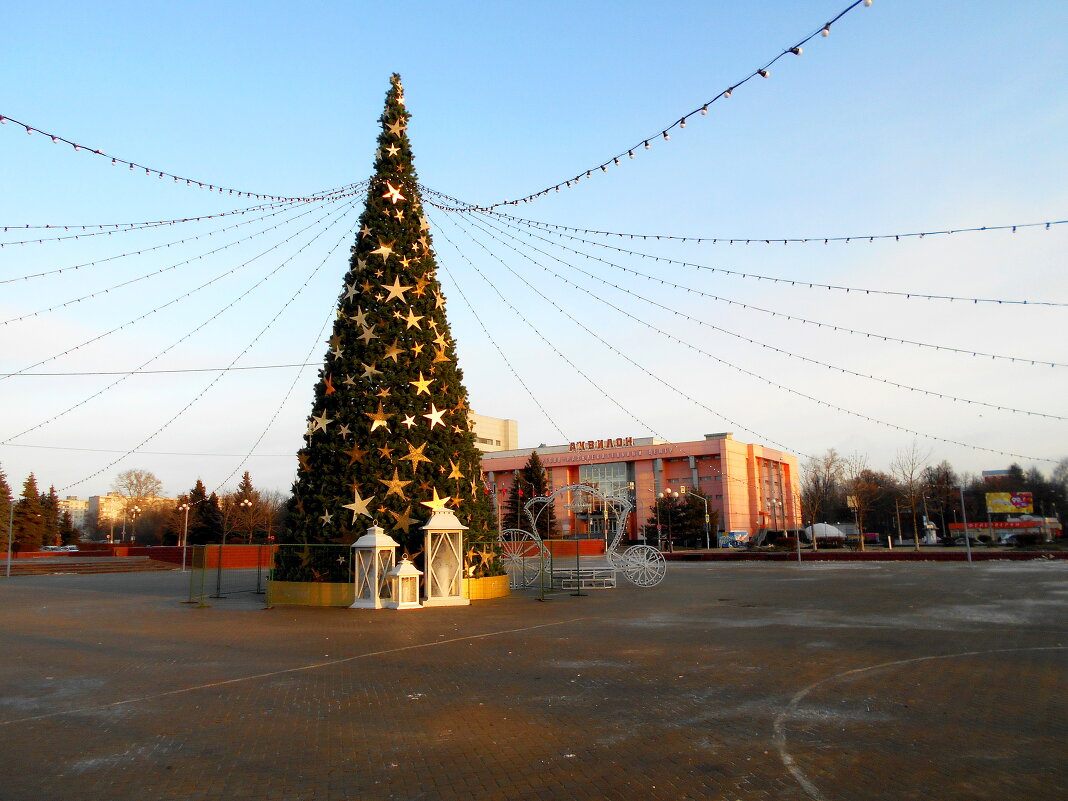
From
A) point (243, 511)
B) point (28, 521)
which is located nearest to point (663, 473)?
point (243, 511)

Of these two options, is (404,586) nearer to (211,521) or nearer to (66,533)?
(211,521)

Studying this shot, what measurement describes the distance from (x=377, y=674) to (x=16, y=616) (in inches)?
466

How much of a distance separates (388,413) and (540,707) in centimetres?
1112

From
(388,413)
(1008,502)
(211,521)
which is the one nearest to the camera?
(388,413)

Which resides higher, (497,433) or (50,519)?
(497,433)

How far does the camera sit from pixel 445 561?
17.0 m

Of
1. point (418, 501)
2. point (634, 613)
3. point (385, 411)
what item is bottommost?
point (634, 613)

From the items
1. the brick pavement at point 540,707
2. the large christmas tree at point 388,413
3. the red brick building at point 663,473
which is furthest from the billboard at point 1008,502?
the large christmas tree at point 388,413

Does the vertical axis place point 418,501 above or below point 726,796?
above

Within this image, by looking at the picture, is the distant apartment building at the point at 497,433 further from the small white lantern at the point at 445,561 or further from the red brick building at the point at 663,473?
the small white lantern at the point at 445,561

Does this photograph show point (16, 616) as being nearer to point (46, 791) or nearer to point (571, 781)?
point (46, 791)

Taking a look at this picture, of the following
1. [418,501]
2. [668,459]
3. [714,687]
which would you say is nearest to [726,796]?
[714,687]

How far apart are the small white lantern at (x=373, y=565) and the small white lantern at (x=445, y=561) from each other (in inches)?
35.6

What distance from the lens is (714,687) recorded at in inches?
318
